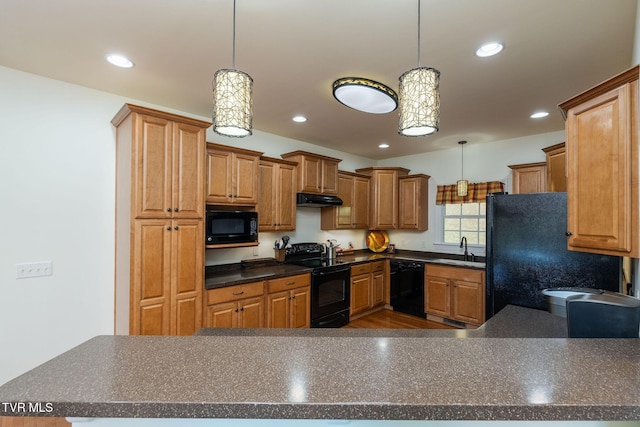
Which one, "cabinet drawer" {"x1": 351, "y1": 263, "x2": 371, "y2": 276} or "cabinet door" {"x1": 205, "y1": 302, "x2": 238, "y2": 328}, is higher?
"cabinet drawer" {"x1": 351, "y1": 263, "x2": 371, "y2": 276}

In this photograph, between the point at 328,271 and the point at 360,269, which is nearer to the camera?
the point at 328,271

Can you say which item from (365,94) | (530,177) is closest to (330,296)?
(365,94)

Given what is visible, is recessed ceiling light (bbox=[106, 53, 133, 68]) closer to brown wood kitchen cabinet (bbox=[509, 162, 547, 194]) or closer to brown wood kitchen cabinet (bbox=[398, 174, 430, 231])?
brown wood kitchen cabinet (bbox=[398, 174, 430, 231])

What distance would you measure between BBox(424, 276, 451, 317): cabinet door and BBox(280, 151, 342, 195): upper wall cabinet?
2.03m

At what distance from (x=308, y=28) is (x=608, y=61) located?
7.34ft

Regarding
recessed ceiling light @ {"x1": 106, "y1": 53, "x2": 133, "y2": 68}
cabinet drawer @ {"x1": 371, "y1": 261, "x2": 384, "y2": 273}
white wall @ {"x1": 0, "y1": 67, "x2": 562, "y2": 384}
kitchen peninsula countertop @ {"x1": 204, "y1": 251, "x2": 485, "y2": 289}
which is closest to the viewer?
recessed ceiling light @ {"x1": 106, "y1": 53, "x2": 133, "y2": 68}

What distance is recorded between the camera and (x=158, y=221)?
2.47m

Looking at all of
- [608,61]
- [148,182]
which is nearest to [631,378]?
[608,61]

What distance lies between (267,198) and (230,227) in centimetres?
72

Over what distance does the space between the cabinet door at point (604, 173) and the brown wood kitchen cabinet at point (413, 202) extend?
139 inches

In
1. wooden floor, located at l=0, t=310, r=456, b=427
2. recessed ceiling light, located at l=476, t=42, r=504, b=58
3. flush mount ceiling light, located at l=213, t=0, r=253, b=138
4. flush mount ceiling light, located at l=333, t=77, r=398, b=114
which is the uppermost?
recessed ceiling light, located at l=476, t=42, r=504, b=58

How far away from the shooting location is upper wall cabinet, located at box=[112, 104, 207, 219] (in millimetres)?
2373

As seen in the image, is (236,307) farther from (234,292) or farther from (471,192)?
(471,192)

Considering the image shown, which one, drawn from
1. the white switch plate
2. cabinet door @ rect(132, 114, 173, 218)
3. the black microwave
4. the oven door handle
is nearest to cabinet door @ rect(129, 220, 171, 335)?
cabinet door @ rect(132, 114, 173, 218)
